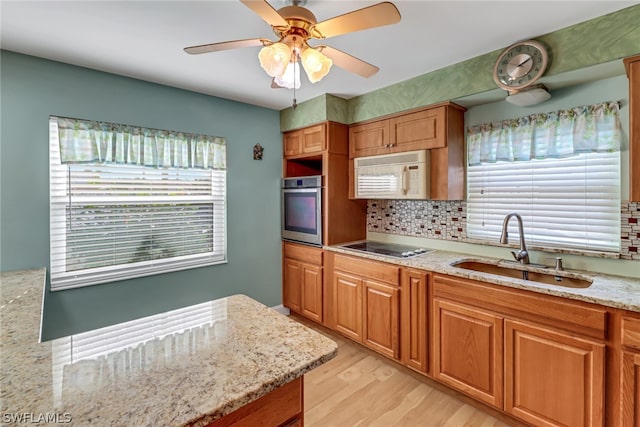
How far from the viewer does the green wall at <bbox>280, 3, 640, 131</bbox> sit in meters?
1.61

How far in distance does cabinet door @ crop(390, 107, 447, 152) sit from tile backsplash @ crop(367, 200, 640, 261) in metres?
0.58

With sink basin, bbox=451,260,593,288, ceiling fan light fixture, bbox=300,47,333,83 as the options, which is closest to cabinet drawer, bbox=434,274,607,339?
sink basin, bbox=451,260,593,288

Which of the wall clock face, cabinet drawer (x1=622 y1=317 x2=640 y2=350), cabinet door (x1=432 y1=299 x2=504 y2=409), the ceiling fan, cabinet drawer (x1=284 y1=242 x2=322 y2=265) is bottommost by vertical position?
cabinet door (x1=432 y1=299 x2=504 y2=409)

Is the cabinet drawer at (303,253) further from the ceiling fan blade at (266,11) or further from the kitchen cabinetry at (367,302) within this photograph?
the ceiling fan blade at (266,11)

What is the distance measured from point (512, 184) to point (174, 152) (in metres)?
2.82

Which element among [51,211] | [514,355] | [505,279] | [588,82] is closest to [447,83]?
[588,82]

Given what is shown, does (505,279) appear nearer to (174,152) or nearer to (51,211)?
(174,152)

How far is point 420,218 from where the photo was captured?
2900 mm

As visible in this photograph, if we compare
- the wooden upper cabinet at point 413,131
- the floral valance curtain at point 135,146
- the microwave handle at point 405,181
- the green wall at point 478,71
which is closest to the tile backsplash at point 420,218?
the microwave handle at point 405,181

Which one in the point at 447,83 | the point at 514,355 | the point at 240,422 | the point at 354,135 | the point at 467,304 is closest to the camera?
the point at 240,422

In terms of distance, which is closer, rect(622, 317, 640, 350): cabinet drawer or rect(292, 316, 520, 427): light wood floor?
rect(622, 317, 640, 350): cabinet drawer

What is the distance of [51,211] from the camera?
7.29 ft

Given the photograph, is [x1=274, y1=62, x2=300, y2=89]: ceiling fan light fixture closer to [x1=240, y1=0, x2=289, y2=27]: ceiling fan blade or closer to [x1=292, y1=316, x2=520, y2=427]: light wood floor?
[x1=240, y1=0, x2=289, y2=27]: ceiling fan blade

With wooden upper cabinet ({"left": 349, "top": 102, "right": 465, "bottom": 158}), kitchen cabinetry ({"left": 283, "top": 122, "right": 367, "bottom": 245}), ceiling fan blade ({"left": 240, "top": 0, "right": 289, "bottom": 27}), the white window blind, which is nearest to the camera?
ceiling fan blade ({"left": 240, "top": 0, "right": 289, "bottom": 27})
